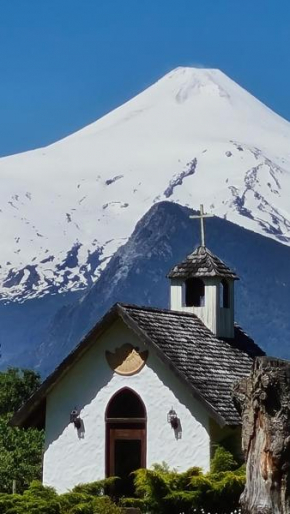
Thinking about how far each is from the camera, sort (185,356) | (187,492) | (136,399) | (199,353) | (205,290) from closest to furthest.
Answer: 1. (187,492)
2. (185,356)
3. (136,399)
4. (199,353)
5. (205,290)

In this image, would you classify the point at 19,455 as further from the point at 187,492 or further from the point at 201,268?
the point at 187,492

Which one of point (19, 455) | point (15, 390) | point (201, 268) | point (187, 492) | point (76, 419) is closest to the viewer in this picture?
point (187, 492)

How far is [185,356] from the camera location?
28359mm

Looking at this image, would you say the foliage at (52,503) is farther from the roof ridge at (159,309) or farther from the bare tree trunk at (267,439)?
the bare tree trunk at (267,439)

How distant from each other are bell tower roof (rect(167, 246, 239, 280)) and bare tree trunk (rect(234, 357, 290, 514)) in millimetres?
20413

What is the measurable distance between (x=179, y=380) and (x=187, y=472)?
2.62m

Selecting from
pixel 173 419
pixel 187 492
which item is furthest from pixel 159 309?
pixel 187 492

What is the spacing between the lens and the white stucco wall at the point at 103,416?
28.0m

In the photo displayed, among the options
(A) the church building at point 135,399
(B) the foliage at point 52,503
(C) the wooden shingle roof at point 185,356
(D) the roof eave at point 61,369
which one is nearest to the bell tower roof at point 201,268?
(C) the wooden shingle roof at point 185,356

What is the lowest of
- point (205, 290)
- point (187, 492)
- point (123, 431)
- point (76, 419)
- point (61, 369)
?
point (187, 492)

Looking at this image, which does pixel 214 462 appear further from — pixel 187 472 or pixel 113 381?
pixel 113 381

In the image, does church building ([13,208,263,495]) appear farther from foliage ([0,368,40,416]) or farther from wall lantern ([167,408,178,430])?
foliage ([0,368,40,416])

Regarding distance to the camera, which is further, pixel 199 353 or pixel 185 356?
pixel 199 353

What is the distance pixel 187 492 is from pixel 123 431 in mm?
4877
